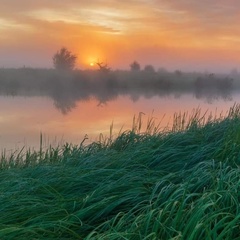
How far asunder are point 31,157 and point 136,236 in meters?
3.73

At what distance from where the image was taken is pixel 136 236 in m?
2.30

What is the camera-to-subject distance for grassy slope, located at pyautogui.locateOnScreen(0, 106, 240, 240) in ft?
7.61

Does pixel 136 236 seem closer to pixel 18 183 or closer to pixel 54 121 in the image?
pixel 18 183

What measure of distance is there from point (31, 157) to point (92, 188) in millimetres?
2570

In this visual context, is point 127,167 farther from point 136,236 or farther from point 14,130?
point 14,130

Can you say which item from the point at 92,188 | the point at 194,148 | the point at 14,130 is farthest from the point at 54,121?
the point at 92,188

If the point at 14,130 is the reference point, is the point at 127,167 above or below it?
above

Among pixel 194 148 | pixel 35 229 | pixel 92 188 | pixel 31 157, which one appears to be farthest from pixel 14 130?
pixel 35 229

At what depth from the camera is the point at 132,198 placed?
3.00 meters

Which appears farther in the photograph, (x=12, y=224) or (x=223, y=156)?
(x=223, y=156)

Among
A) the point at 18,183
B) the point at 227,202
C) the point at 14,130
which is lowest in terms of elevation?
the point at 14,130

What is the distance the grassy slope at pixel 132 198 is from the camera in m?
2.32

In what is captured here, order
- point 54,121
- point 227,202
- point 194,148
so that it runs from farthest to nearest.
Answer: point 54,121 < point 194,148 < point 227,202

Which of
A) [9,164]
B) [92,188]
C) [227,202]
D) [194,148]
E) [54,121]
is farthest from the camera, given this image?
[54,121]
